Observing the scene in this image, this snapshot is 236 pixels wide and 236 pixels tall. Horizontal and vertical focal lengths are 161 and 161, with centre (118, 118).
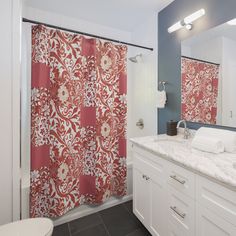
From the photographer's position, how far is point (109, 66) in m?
1.82

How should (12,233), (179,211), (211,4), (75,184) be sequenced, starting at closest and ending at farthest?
(12,233) → (179,211) → (211,4) → (75,184)

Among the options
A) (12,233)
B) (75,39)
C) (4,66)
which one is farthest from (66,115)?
(12,233)

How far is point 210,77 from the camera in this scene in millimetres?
1512

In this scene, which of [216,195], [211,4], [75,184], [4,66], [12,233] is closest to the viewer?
[216,195]

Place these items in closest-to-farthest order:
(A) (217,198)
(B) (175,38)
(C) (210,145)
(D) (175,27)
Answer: (A) (217,198), (C) (210,145), (D) (175,27), (B) (175,38)

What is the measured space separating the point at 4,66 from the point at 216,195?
1.58 m

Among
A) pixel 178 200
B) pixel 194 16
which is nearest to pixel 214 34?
pixel 194 16

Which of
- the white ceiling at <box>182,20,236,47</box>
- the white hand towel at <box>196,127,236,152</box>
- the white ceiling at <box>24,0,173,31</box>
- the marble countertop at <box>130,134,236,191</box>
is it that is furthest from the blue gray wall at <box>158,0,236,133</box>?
the marble countertop at <box>130,134,236,191</box>

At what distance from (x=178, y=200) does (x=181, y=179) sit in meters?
0.15

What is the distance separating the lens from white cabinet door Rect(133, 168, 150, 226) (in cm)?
143

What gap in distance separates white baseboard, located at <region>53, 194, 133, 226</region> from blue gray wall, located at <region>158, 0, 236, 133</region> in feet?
3.35

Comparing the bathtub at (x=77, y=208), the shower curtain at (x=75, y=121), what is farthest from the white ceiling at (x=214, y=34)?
the bathtub at (x=77, y=208)

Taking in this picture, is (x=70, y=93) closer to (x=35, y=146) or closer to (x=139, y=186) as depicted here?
(x=35, y=146)

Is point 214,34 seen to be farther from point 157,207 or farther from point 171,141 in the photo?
point 157,207
